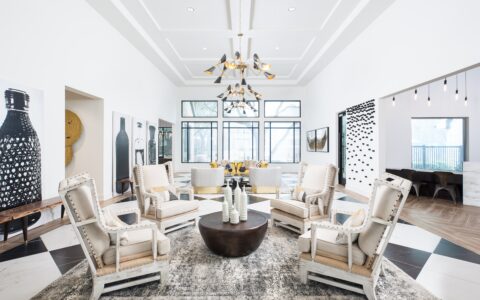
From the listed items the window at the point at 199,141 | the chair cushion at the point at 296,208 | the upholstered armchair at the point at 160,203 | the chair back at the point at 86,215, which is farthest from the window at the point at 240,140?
the chair back at the point at 86,215

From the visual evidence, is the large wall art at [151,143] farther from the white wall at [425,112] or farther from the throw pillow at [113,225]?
→ the white wall at [425,112]

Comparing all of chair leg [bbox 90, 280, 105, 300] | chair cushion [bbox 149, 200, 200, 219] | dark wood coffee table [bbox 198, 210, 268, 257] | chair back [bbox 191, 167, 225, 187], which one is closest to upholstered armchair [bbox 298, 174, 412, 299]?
dark wood coffee table [bbox 198, 210, 268, 257]

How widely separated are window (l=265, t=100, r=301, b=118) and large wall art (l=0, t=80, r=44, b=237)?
31.4ft

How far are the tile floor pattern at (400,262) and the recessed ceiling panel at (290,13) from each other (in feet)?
16.0

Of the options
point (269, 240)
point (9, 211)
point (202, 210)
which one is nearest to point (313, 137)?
point (202, 210)

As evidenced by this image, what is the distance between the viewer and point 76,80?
4648 millimetres

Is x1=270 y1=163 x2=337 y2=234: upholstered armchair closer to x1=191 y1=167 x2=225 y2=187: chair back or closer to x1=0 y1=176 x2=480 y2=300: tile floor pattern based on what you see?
x1=0 y1=176 x2=480 y2=300: tile floor pattern

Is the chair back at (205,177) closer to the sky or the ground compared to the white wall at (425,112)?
closer to the ground

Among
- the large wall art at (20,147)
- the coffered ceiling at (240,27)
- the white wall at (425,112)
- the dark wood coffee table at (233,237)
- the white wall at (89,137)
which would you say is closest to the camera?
the dark wood coffee table at (233,237)

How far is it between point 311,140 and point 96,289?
32.4 feet

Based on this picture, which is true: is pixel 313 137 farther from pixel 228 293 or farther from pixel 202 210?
pixel 228 293

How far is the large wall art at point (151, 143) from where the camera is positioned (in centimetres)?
816

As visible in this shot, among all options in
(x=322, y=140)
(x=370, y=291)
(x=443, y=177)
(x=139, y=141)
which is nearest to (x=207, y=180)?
(x=139, y=141)

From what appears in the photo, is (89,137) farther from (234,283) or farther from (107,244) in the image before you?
(234,283)
